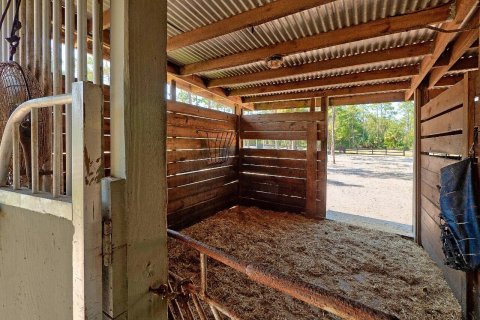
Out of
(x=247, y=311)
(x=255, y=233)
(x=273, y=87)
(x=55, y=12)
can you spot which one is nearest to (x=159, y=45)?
(x=55, y=12)

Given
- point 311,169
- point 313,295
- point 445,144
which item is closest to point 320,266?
point 445,144

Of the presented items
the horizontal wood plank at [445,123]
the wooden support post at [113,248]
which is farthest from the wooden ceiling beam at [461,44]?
the wooden support post at [113,248]

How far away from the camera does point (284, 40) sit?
2.33 metres

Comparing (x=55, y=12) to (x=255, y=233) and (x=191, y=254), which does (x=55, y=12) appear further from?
(x=255, y=233)

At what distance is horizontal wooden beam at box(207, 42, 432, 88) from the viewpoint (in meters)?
2.30

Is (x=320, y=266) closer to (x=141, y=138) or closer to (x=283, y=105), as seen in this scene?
(x=141, y=138)

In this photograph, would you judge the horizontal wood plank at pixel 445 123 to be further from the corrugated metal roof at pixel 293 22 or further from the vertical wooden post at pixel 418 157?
the corrugated metal roof at pixel 293 22

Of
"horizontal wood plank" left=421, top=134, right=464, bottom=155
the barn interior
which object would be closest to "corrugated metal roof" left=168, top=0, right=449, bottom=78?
the barn interior

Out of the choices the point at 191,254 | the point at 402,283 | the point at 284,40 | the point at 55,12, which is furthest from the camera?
the point at 191,254

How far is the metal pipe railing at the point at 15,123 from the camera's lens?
2.33 ft

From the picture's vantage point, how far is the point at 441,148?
233 cm

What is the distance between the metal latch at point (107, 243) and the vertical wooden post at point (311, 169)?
3.78 m

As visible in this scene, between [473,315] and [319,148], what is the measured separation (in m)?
2.84

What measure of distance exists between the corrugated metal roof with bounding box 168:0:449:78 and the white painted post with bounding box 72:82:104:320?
1.53m
